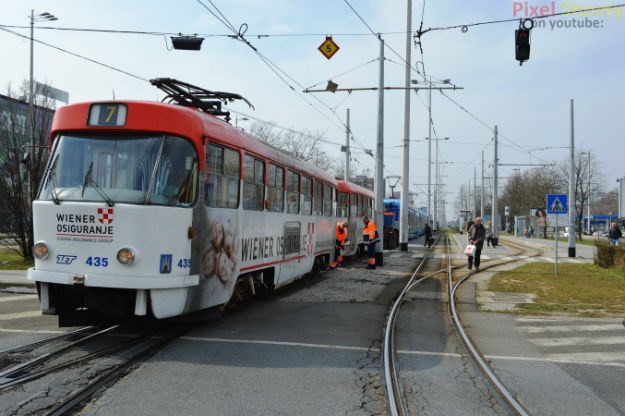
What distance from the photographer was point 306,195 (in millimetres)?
13227

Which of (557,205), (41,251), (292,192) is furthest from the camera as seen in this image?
(557,205)

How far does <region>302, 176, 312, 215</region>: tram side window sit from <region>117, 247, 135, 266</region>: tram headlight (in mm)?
6656

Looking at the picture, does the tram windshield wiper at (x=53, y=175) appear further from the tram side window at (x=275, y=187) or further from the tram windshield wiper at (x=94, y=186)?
the tram side window at (x=275, y=187)

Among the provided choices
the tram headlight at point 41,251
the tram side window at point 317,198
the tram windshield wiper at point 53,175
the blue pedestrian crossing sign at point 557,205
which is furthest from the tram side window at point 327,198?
the tram headlight at point 41,251

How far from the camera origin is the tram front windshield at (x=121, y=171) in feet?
22.0

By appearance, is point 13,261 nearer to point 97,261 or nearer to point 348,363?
point 97,261

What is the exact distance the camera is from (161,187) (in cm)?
679

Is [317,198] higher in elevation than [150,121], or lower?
lower

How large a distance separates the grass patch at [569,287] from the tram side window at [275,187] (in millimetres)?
5030

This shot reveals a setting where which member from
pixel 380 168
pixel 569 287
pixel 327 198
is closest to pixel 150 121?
pixel 327 198

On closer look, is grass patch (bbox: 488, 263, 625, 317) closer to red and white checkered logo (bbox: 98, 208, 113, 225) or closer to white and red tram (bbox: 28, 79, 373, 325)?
white and red tram (bbox: 28, 79, 373, 325)

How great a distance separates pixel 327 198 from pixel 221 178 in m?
8.04

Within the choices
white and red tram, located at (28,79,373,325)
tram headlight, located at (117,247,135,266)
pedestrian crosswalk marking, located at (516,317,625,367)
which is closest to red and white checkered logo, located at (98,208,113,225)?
white and red tram, located at (28,79,373,325)

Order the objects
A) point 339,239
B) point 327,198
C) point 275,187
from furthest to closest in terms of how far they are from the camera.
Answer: point 339,239 < point 327,198 < point 275,187
